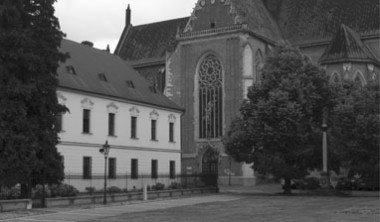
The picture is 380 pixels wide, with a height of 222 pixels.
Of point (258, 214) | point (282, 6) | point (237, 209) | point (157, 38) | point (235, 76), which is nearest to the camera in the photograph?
point (258, 214)

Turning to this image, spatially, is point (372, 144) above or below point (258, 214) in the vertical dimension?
above

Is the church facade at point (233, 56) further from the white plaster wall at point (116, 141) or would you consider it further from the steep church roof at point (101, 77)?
the white plaster wall at point (116, 141)

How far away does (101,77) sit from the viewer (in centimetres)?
4356

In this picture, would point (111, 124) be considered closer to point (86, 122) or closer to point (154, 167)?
point (86, 122)

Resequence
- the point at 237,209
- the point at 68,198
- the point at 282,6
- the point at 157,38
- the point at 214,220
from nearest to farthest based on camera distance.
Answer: the point at 214,220 < the point at 237,209 < the point at 68,198 < the point at 282,6 < the point at 157,38

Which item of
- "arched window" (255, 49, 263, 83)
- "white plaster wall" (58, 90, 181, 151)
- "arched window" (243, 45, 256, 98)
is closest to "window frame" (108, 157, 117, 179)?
"white plaster wall" (58, 90, 181, 151)

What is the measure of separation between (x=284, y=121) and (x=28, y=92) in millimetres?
17195

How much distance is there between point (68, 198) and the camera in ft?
92.7

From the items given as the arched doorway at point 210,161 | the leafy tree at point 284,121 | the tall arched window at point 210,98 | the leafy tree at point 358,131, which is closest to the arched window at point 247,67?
the tall arched window at point 210,98

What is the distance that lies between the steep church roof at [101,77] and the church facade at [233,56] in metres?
6.51

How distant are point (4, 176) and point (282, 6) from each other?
5311 centimetres

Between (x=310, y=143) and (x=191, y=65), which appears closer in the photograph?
(x=310, y=143)

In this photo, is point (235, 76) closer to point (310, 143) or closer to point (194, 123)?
point (194, 123)

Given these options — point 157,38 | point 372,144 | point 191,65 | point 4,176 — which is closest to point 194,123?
point 191,65
